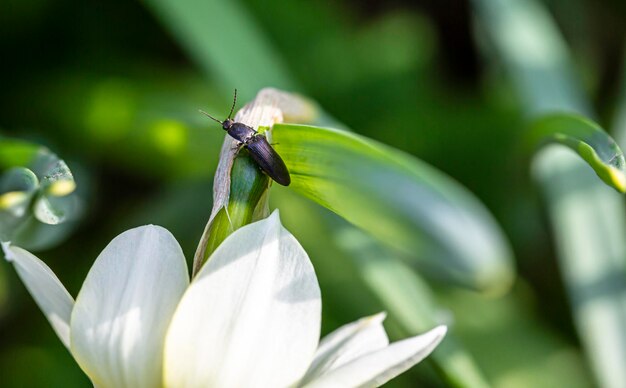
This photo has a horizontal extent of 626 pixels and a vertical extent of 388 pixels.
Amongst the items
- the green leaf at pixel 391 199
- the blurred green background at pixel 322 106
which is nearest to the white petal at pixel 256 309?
the green leaf at pixel 391 199

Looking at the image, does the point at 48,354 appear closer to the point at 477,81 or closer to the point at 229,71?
the point at 229,71

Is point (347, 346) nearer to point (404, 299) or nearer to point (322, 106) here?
point (404, 299)

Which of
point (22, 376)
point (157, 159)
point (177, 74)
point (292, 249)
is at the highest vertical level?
point (177, 74)

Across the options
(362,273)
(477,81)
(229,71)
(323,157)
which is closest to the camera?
(323,157)

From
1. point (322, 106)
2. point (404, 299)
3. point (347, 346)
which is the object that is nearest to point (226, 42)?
point (322, 106)

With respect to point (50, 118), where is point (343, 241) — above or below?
below

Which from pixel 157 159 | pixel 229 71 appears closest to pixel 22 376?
pixel 157 159
